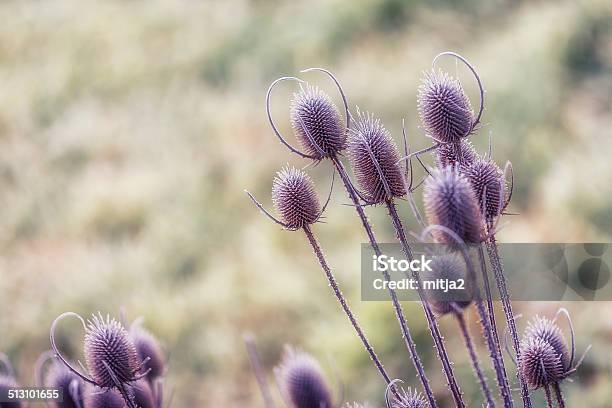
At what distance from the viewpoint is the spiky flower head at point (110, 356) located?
39.1 inches

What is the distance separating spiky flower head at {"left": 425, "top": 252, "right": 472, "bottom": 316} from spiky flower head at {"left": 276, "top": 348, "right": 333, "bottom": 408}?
292mm

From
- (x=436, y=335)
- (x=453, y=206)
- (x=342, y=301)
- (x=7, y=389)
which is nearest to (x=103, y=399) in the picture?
(x=7, y=389)

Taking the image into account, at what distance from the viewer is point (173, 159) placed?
13.3ft

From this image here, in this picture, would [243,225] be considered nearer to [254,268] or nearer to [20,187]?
[254,268]

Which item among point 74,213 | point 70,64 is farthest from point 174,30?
point 74,213

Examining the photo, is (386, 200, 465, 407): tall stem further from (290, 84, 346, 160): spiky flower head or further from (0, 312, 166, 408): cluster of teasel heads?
(0, 312, 166, 408): cluster of teasel heads

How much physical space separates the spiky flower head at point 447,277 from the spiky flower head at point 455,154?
126mm

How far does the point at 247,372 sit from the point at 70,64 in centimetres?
291

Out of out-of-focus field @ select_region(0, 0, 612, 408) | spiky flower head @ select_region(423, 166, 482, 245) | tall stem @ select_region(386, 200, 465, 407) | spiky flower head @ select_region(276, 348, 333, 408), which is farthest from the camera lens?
out-of-focus field @ select_region(0, 0, 612, 408)

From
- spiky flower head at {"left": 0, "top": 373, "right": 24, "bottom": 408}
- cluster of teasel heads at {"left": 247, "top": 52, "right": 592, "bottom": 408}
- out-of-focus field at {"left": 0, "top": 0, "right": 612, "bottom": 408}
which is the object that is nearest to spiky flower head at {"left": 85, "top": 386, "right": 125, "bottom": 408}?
spiky flower head at {"left": 0, "top": 373, "right": 24, "bottom": 408}

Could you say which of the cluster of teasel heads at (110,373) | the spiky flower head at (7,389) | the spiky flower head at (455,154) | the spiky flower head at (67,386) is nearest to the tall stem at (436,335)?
the spiky flower head at (455,154)

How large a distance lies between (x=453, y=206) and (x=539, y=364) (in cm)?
31

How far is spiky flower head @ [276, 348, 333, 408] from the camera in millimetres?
1204

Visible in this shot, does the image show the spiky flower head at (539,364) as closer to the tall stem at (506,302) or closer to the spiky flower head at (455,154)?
the tall stem at (506,302)
